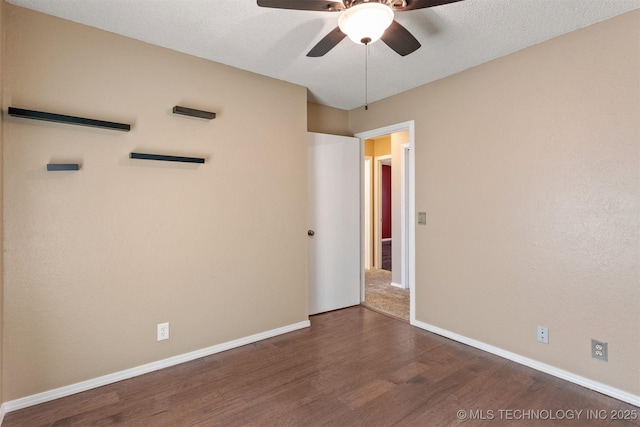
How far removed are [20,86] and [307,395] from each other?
8.76 feet

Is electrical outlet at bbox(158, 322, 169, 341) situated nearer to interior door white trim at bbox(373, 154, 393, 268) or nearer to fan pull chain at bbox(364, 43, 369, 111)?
fan pull chain at bbox(364, 43, 369, 111)

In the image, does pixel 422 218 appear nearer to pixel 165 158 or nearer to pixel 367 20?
pixel 367 20

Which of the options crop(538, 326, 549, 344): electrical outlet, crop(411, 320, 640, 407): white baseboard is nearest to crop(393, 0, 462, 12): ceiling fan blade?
crop(538, 326, 549, 344): electrical outlet

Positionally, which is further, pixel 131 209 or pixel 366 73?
pixel 366 73

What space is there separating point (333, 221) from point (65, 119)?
2.58 m

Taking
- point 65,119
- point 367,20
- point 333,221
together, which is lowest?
point 333,221

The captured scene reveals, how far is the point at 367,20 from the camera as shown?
1.59 metres

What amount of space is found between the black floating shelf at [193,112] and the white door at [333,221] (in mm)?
1203

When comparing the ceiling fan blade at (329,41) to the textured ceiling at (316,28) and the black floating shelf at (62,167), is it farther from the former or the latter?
the black floating shelf at (62,167)

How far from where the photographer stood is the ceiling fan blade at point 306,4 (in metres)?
1.55

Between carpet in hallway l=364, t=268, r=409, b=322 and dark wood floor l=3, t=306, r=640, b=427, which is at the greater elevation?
carpet in hallway l=364, t=268, r=409, b=322

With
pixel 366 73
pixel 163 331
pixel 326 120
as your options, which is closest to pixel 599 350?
pixel 366 73

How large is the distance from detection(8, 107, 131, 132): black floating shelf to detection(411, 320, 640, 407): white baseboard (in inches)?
125

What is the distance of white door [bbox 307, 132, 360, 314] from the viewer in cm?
363
